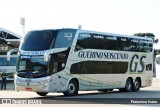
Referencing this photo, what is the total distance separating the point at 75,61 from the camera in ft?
81.0

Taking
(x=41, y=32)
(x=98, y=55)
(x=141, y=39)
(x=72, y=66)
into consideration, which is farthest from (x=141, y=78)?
(x=41, y=32)

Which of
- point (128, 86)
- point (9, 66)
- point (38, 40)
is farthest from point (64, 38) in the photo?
point (9, 66)

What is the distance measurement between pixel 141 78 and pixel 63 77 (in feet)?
29.0

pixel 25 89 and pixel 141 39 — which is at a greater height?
pixel 141 39

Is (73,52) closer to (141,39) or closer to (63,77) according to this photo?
(63,77)

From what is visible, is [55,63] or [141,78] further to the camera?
[141,78]

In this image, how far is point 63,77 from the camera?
78.2 feet

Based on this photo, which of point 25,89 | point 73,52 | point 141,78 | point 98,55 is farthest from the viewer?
point 141,78

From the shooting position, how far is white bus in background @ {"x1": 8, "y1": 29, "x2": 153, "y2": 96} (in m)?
23.0

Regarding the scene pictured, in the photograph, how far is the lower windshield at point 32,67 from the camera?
75.3 ft

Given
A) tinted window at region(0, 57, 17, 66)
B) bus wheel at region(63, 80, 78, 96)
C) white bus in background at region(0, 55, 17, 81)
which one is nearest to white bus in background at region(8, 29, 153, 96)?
bus wheel at region(63, 80, 78, 96)

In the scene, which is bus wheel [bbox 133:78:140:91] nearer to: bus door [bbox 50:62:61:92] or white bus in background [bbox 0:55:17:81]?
bus door [bbox 50:62:61:92]

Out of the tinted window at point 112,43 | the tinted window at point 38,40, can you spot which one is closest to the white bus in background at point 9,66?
the tinted window at point 112,43

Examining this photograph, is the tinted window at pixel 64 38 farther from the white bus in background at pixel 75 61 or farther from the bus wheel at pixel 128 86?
the bus wheel at pixel 128 86
